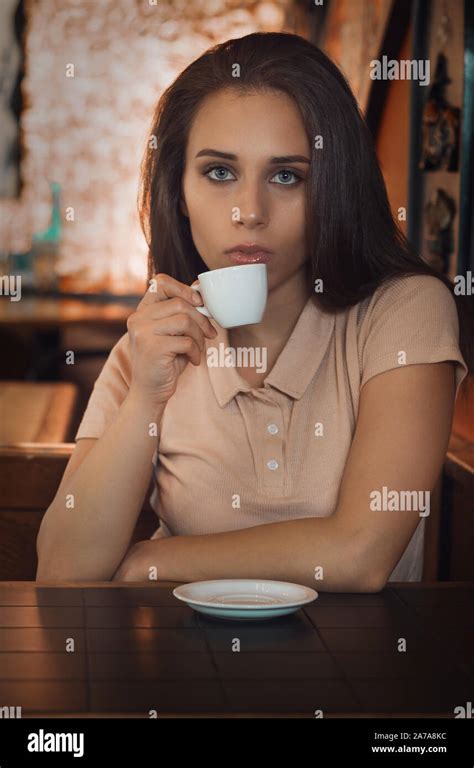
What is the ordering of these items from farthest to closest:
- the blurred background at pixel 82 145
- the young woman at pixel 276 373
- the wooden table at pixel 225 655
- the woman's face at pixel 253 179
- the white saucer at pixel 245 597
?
the blurred background at pixel 82 145 < the woman's face at pixel 253 179 < the young woman at pixel 276 373 < the white saucer at pixel 245 597 < the wooden table at pixel 225 655

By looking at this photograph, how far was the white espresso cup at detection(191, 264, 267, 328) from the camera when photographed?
1.52m

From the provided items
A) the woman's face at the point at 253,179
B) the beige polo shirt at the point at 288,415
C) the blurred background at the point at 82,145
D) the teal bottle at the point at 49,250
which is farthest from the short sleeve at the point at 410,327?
the teal bottle at the point at 49,250

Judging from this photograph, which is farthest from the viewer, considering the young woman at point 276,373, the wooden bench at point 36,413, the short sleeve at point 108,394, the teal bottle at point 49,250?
the teal bottle at point 49,250

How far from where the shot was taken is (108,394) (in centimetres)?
188

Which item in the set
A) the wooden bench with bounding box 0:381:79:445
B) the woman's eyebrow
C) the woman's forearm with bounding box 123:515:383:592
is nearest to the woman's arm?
the woman's forearm with bounding box 123:515:383:592

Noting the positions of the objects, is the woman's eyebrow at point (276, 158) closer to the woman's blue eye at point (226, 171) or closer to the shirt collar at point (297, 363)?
the woman's blue eye at point (226, 171)

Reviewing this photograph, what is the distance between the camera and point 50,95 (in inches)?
251

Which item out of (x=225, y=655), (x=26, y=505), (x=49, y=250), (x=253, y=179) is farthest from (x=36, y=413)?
(x=49, y=250)

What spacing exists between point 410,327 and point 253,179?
34 centimetres

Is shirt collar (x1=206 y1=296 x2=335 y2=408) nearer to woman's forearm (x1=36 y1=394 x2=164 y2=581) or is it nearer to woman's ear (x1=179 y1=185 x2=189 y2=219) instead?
woman's forearm (x1=36 y1=394 x2=164 y2=581)

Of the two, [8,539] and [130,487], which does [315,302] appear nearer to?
[130,487]

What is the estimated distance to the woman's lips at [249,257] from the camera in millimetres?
1688
